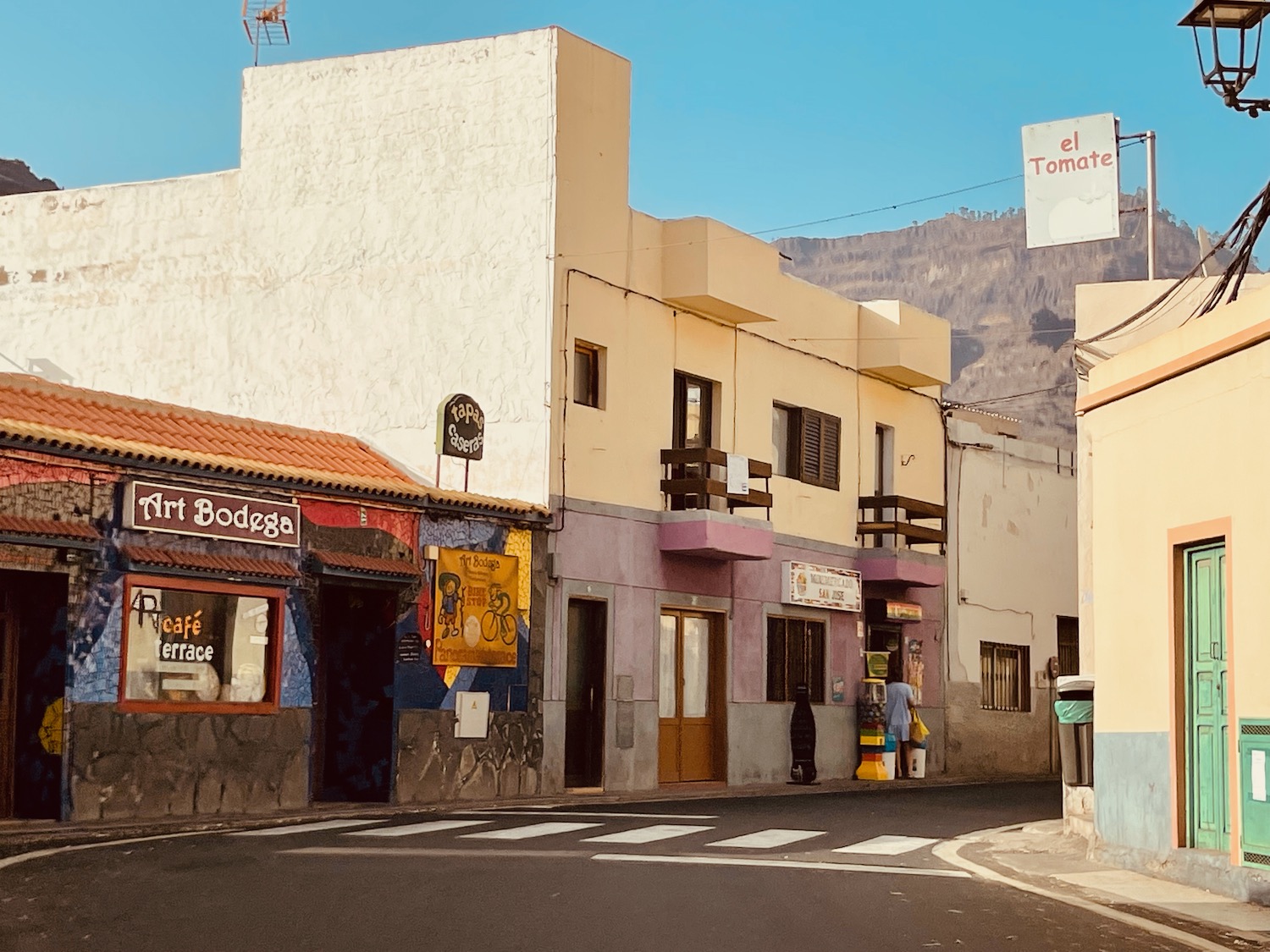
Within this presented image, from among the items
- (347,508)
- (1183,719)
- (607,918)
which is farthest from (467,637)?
(607,918)

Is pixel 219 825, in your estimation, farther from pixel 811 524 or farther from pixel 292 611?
pixel 811 524

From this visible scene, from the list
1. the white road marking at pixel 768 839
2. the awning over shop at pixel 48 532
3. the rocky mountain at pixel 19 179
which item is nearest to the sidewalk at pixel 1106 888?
the white road marking at pixel 768 839

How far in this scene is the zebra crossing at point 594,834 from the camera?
49.1 feet

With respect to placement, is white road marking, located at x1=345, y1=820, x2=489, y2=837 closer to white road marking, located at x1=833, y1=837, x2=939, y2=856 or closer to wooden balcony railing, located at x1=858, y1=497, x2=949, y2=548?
white road marking, located at x1=833, y1=837, x2=939, y2=856

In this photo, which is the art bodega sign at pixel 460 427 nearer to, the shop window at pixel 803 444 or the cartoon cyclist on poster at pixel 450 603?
the cartoon cyclist on poster at pixel 450 603

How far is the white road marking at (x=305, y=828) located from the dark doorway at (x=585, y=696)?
23.5 feet

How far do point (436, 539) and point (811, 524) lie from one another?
9.48 meters

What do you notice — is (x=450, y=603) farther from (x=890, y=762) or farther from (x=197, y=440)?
(x=890, y=762)

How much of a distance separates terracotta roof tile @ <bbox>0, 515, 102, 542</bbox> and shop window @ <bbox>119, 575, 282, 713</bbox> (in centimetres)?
84

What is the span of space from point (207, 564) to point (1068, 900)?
386 inches

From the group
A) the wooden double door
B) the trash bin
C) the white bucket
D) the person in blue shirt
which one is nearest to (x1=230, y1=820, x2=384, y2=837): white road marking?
the trash bin

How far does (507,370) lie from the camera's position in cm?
2433

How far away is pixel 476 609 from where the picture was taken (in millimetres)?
22172

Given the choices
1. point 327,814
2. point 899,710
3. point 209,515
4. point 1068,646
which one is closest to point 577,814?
point 327,814
